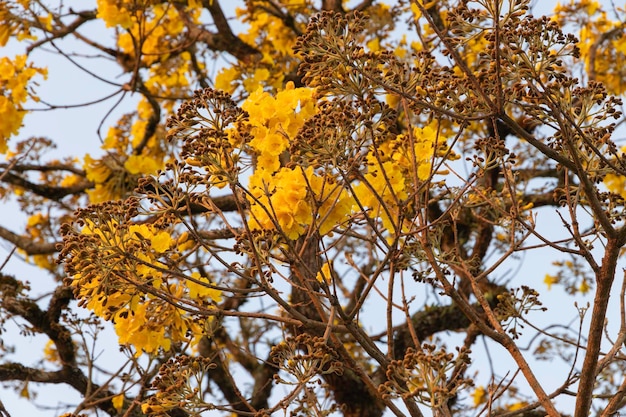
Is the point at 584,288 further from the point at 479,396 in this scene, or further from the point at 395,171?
the point at 395,171

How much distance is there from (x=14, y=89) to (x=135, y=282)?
3.58m

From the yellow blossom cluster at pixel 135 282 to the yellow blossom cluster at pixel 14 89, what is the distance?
113 inches

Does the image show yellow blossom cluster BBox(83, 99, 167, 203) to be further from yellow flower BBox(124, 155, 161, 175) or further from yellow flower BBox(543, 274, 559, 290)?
yellow flower BBox(543, 274, 559, 290)

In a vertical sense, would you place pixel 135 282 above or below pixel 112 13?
below

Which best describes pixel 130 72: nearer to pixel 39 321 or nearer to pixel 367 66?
pixel 39 321

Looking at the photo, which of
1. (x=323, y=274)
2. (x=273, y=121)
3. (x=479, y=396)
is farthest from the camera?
(x=479, y=396)

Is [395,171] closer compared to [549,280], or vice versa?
[395,171]

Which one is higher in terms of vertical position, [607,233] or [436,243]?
[436,243]

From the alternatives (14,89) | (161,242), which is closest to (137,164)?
(14,89)

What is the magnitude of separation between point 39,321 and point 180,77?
3.19m

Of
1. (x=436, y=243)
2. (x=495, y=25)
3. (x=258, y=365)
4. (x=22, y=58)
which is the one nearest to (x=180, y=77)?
(x=22, y=58)

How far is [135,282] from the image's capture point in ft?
7.09

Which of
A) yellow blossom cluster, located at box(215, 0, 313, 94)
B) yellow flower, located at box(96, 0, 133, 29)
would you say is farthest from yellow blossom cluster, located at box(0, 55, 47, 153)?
yellow blossom cluster, located at box(215, 0, 313, 94)

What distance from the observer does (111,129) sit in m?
7.01
